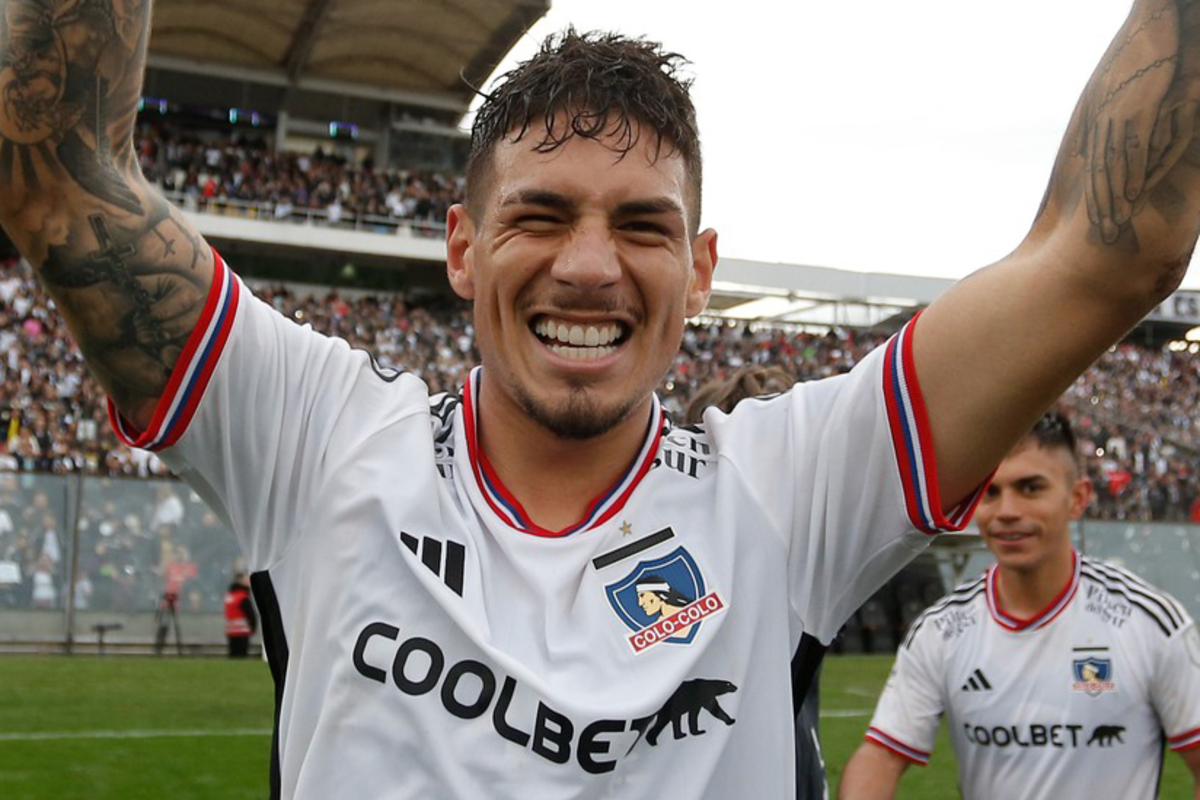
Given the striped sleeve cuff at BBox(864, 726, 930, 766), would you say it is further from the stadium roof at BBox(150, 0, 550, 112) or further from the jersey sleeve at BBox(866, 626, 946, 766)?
the stadium roof at BBox(150, 0, 550, 112)

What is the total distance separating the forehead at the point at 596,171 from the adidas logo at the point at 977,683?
269 centimetres

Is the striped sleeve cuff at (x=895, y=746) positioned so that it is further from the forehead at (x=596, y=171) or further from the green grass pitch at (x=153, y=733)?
the green grass pitch at (x=153, y=733)

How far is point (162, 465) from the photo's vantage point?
598 inches

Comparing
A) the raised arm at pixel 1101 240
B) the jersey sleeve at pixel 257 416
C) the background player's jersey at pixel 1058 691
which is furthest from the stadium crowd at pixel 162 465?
the raised arm at pixel 1101 240

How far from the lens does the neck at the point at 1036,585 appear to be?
4398 millimetres

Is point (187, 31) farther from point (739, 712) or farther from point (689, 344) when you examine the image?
point (739, 712)

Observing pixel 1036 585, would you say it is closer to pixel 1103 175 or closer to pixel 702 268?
pixel 702 268

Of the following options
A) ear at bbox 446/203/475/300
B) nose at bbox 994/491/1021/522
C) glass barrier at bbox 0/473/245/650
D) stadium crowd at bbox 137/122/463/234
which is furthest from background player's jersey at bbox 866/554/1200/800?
stadium crowd at bbox 137/122/463/234

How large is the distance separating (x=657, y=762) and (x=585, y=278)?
0.72 metres

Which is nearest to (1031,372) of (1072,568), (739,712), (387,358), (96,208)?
(739,712)

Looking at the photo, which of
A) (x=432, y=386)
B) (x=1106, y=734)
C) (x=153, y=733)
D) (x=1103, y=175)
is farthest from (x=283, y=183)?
(x=1103, y=175)

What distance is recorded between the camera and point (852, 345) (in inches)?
1356

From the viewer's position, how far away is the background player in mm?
4094

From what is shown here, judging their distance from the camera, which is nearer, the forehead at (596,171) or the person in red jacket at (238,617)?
the forehead at (596,171)
